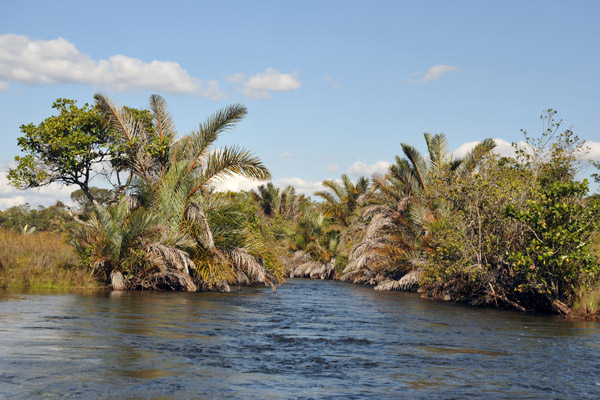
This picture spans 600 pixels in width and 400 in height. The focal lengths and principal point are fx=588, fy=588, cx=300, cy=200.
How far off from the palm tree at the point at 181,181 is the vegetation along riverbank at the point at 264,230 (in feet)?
0.18

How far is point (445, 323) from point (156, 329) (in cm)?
749

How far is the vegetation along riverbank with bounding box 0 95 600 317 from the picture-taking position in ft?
56.7

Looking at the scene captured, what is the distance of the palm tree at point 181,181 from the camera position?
22.0 meters

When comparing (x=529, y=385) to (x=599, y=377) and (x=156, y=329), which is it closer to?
(x=599, y=377)

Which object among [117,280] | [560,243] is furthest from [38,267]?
[560,243]

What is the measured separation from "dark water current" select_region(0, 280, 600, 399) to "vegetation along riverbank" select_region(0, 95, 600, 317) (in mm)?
2314

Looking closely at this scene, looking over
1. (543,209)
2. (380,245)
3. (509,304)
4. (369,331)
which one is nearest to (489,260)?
(509,304)

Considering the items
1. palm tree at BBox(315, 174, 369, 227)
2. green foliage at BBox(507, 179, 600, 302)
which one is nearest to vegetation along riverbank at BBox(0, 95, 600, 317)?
green foliage at BBox(507, 179, 600, 302)

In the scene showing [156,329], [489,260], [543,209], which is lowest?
[156,329]

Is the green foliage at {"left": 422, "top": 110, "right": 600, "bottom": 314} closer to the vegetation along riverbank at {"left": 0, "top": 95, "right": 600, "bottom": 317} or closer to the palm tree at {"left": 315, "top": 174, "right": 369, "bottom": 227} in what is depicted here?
the vegetation along riverbank at {"left": 0, "top": 95, "right": 600, "bottom": 317}

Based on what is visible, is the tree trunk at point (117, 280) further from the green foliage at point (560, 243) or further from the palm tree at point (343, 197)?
the palm tree at point (343, 197)

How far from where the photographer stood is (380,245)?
2972 centimetres

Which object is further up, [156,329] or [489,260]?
[489,260]

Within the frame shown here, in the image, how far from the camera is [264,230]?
32.9 meters
